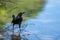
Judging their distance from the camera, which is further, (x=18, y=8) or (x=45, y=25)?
(x=18, y=8)

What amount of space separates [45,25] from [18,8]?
139 cm

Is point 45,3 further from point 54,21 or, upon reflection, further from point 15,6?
point 54,21

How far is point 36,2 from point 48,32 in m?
2.63

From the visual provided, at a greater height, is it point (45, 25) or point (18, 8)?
point (18, 8)

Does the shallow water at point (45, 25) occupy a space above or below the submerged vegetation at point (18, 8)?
below

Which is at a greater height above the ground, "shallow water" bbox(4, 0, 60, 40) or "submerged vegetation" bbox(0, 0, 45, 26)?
"submerged vegetation" bbox(0, 0, 45, 26)

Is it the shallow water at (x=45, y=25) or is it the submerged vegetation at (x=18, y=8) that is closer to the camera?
the shallow water at (x=45, y=25)

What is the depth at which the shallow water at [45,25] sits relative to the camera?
12.9ft

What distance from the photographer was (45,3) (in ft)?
21.6

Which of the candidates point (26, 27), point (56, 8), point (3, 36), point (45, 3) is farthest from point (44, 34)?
point (45, 3)

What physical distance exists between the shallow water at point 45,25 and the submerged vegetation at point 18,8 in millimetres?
250

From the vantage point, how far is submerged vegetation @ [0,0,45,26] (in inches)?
203

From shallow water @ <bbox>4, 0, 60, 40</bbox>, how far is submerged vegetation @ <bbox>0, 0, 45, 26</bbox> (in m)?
0.25

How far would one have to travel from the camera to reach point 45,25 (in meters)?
4.52
